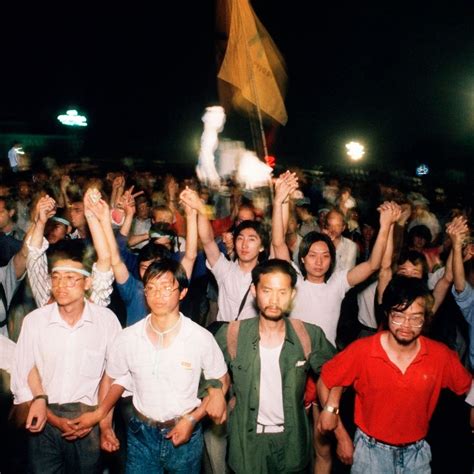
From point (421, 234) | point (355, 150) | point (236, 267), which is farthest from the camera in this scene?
point (355, 150)

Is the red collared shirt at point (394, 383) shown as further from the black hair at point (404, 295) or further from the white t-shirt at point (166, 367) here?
the white t-shirt at point (166, 367)

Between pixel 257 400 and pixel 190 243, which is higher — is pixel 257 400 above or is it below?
below

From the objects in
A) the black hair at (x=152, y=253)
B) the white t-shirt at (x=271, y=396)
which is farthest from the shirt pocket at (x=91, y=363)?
the white t-shirt at (x=271, y=396)

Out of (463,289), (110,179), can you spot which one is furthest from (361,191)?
(463,289)

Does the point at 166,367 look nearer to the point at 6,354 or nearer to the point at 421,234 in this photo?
the point at 6,354

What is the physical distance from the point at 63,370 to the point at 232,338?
1174 mm

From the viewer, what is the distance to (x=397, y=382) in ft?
9.90

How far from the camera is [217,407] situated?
309 cm

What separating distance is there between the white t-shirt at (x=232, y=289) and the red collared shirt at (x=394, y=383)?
1.46 metres

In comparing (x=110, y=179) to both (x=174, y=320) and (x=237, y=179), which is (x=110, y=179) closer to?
(x=237, y=179)

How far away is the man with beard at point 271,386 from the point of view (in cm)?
320

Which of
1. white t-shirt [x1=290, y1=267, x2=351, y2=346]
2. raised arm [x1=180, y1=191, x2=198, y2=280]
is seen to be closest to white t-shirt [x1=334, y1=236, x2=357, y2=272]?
white t-shirt [x1=290, y1=267, x2=351, y2=346]

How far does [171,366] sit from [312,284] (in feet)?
6.07

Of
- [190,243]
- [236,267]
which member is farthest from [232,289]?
[190,243]
